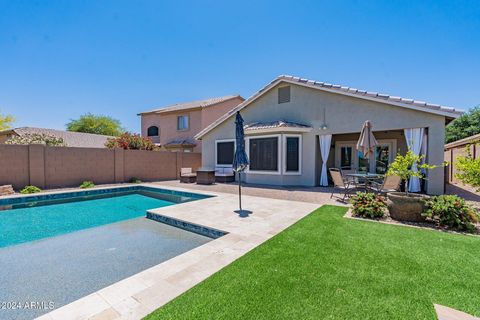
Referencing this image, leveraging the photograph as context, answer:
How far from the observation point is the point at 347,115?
12891 mm

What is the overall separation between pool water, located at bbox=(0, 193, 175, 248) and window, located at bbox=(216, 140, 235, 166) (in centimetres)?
651

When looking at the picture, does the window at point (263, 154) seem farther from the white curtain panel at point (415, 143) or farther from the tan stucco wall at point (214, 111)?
the tan stucco wall at point (214, 111)

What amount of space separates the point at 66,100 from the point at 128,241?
117 ft

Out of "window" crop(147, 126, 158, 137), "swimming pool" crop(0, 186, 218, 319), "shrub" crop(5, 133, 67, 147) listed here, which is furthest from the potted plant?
"window" crop(147, 126, 158, 137)

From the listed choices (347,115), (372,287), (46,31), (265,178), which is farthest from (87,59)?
(372,287)

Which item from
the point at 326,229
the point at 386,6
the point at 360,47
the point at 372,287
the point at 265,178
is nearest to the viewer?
the point at 372,287

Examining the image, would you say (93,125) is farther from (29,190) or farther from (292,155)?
(292,155)

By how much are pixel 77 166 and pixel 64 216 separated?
7476 millimetres

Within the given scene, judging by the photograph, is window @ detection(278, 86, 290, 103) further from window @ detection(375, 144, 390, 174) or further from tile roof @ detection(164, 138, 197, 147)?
tile roof @ detection(164, 138, 197, 147)

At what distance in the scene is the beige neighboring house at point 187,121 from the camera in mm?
25594

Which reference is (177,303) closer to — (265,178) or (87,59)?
(265,178)

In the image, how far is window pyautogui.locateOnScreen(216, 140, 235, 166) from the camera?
17.2m

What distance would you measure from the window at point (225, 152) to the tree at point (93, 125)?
42.7m

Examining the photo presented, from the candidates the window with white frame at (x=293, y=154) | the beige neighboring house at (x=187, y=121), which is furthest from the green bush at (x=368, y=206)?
the beige neighboring house at (x=187, y=121)
